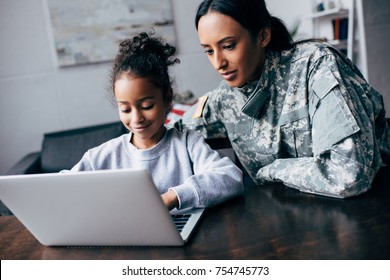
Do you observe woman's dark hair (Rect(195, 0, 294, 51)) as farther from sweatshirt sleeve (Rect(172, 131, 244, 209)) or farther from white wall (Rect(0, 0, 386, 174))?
white wall (Rect(0, 0, 386, 174))

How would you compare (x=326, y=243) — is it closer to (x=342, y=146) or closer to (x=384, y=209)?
(x=384, y=209)

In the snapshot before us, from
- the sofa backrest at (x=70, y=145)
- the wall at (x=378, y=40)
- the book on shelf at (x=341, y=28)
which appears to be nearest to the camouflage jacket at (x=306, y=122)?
the sofa backrest at (x=70, y=145)

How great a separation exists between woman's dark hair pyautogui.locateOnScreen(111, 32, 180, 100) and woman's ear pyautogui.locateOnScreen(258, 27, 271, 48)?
0.99 ft

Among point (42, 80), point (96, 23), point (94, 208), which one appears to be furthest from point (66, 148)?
point (94, 208)

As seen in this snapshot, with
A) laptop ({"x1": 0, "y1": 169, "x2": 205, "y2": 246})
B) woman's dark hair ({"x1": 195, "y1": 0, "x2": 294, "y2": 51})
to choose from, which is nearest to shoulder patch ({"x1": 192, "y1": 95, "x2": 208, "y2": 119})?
woman's dark hair ({"x1": 195, "y1": 0, "x2": 294, "y2": 51})

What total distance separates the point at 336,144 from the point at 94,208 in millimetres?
653

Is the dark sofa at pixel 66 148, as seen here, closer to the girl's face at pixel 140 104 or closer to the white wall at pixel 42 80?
the white wall at pixel 42 80

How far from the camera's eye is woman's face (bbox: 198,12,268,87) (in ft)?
4.25

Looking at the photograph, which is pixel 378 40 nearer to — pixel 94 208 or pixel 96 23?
pixel 96 23

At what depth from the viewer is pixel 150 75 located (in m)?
1.23

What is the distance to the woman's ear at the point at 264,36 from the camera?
1418 millimetres

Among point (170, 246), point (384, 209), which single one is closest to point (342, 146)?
point (384, 209)

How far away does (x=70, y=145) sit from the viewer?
313 centimetres
